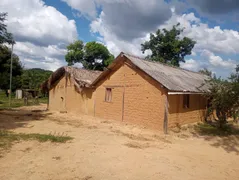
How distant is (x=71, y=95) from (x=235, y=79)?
12.5m

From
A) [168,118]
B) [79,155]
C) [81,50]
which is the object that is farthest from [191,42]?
[79,155]

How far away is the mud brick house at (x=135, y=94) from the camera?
12305 mm

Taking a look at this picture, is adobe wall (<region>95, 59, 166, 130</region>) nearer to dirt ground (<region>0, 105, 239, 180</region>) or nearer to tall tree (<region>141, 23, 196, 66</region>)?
dirt ground (<region>0, 105, 239, 180</region>)

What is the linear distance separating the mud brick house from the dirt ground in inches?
85.1

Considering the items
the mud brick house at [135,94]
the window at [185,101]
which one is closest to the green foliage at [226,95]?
the mud brick house at [135,94]

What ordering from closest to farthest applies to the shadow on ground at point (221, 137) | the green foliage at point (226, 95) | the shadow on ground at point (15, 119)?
the shadow on ground at point (221, 137), the green foliage at point (226, 95), the shadow on ground at point (15, 119)

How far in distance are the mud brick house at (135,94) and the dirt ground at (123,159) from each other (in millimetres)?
2162

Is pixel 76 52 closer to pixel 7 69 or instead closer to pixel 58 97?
pixel 7 69

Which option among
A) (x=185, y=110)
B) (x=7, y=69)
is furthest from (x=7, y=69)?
(x=185, y=110)

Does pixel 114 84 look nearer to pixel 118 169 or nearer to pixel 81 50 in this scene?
pixel 118 169

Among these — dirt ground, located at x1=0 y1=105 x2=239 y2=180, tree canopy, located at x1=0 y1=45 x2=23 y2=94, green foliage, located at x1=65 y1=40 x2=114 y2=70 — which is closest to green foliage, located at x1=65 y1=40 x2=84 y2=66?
green foliage, located at x1=65 y1=40 x2=114 y2=70

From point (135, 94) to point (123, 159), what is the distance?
679cm

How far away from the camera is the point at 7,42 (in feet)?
49.0

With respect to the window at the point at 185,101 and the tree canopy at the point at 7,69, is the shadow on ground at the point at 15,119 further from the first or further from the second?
the tree canopy at the point at 7,69
